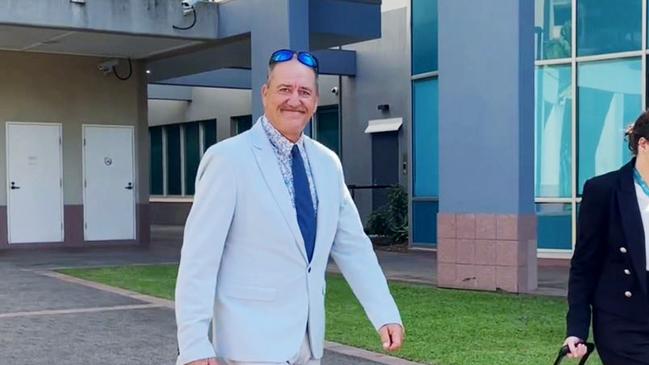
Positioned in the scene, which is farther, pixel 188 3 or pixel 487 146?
pixel 188 3

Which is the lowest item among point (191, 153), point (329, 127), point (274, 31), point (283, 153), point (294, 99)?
point (283, 153)

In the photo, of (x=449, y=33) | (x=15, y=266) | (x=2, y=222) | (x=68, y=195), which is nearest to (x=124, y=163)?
(x=68, y=195)

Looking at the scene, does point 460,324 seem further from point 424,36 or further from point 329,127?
point 329,127

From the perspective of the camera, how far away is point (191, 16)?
14805 millimetres

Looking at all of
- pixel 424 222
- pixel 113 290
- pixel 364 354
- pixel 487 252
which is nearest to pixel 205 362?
pixel 364 354

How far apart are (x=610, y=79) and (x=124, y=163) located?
9.56 m

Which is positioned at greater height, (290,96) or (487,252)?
(290,96)

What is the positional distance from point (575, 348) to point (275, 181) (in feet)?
4.20

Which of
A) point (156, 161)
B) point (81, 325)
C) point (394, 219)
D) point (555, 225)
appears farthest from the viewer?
point (156, 161)

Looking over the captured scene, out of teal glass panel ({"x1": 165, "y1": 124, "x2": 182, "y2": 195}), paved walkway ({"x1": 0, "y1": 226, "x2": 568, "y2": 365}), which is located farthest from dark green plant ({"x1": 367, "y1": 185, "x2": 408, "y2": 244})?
teal glass panel ({"x1": 165, "y1": 124, "x2": 182, "y2": 195})

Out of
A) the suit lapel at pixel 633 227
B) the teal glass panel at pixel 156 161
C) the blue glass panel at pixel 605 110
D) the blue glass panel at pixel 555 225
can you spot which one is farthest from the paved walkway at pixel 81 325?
the teal glass panel at pixel 156 161

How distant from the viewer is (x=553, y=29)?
1399 centimetres

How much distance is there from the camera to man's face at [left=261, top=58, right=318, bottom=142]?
3.16 meters

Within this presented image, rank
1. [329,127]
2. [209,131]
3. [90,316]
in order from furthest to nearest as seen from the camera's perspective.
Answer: [209,131]
[329,127]
[90,316]
